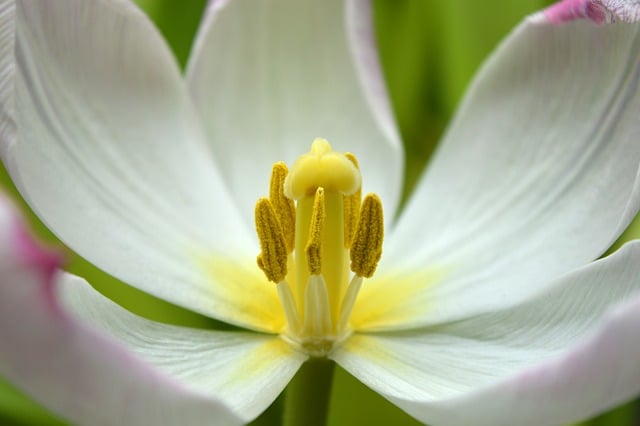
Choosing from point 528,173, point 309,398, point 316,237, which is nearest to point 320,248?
point 316,237

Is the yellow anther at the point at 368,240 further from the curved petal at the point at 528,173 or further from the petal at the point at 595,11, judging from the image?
the petal at the point at 595,11

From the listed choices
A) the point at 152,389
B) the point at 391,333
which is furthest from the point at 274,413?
the point at 152,389

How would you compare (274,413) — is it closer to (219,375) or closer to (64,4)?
(219,375)

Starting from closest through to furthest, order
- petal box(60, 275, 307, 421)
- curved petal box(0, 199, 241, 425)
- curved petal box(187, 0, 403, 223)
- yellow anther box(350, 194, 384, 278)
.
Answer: curved petal box(0, 199, 241, 425) → petal box(60, 275, 307, 421) → yellow anther box(350, 194, 384, 278) → curved petal box(187, 0, 403, 223)

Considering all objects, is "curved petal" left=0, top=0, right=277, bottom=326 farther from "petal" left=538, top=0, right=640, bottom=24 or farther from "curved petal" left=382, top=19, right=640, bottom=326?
"petal" left=538, top=0, right=640, bottom=24

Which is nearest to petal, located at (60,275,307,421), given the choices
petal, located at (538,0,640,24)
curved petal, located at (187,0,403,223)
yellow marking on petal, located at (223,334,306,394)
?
yellow marking on petal, located at (223,334,306,394)

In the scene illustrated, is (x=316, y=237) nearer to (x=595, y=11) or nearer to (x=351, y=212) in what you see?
(x=351, y=212)
